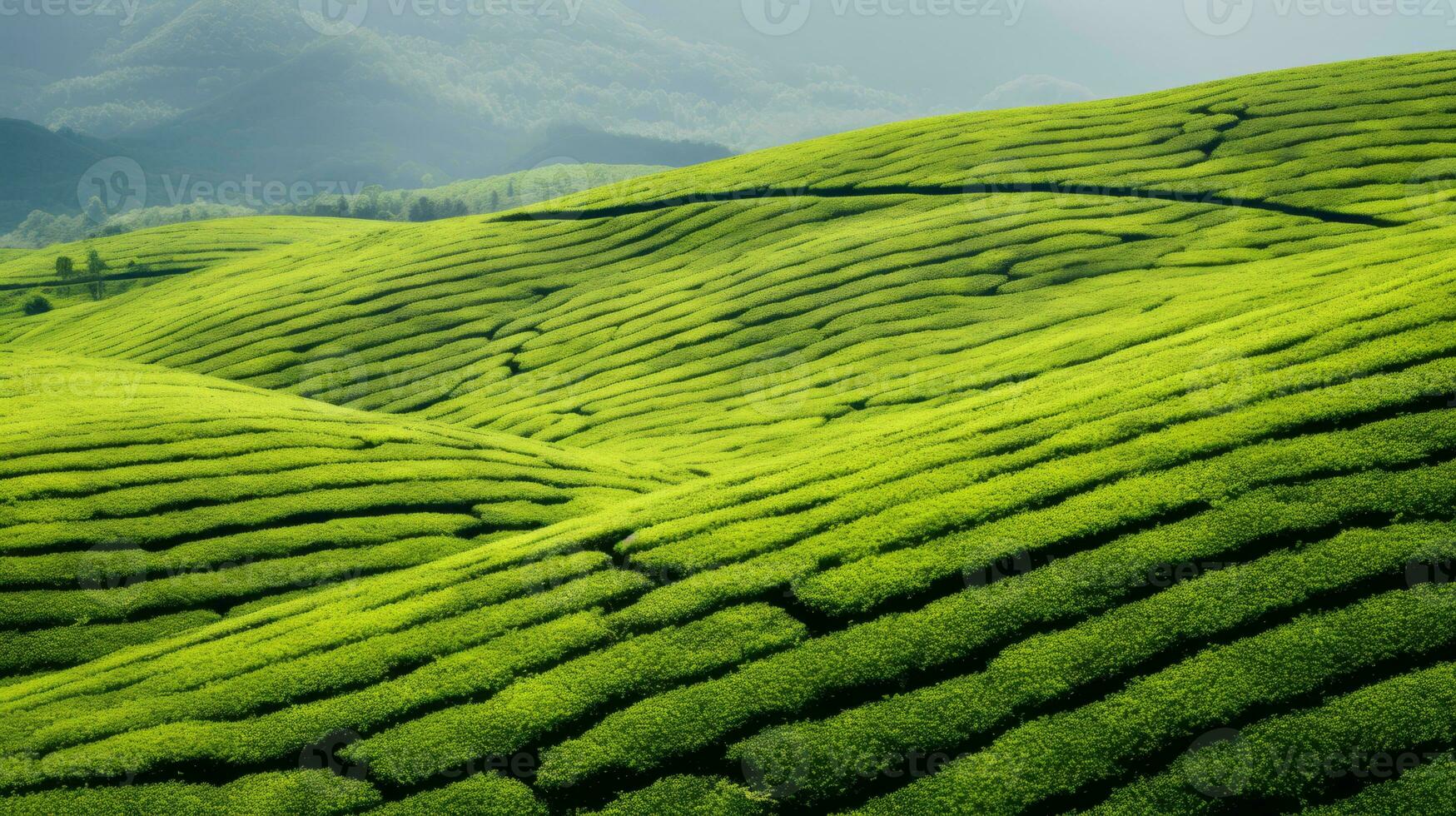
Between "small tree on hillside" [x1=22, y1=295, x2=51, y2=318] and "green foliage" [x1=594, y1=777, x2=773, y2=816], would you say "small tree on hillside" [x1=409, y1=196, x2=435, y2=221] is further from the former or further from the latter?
"green foliage" [x1=594, y1=777, x2=773, y2=816]

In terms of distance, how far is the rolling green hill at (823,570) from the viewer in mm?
6797

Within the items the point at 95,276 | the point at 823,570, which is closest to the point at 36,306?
the point at 95,276

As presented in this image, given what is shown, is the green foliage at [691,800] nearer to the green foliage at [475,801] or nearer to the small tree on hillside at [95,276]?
the green foliage at [475,801]

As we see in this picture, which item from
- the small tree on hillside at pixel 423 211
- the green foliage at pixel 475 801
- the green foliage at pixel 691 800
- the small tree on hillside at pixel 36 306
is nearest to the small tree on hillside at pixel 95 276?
the small tree on hillside at pixel 36 306

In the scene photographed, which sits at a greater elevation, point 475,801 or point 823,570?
point 823,570

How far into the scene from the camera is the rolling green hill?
268 inches

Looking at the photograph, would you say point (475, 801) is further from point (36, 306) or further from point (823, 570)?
point (36, 306)

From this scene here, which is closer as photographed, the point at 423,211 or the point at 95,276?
the point at 95,276

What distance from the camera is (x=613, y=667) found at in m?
8.12

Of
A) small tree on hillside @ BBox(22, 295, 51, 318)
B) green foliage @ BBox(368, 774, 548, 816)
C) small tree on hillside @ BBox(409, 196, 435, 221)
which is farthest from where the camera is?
small tree on hillside @ BBox(409, 196, 435, 221)

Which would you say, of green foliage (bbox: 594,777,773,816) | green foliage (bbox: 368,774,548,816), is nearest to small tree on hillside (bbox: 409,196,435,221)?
green foliage (bbox: 368,774,548,816)

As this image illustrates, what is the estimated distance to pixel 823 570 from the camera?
8.91 metres

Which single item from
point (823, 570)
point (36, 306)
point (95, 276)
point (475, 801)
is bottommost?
point (475, 801)

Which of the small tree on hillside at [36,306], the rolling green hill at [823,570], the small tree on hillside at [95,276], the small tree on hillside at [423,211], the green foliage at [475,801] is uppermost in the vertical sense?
the small tree on hillside at [423,211]
